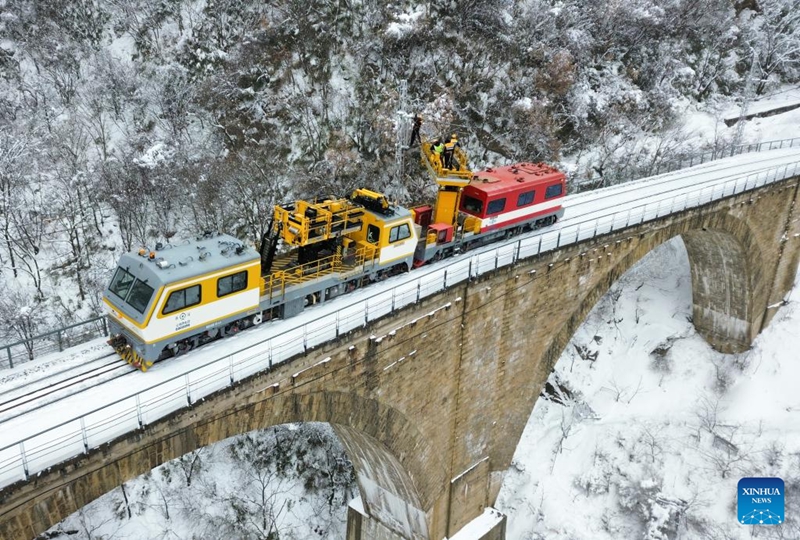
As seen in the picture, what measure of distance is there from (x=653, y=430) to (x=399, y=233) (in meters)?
24.8

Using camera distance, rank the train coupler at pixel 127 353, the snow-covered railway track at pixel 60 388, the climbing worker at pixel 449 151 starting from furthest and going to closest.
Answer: the climbing worker at pixel 449 151 → the train coupler at pixel 127 353 → the snow-covered railway track at pixel 60 388

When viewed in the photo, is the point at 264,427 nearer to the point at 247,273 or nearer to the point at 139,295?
the point at 247,273

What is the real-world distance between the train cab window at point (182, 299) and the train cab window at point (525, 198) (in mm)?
14672

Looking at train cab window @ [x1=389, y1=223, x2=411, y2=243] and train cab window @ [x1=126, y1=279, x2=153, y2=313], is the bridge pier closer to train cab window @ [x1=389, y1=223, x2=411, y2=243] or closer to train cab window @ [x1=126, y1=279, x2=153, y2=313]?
train cab window @ [x1=389, y1=223, x2=411, y2=243]

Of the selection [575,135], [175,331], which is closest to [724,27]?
[575,135]

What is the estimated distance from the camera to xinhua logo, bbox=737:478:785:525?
30.4 m

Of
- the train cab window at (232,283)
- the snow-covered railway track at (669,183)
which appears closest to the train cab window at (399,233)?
the train cab window at (232,283)

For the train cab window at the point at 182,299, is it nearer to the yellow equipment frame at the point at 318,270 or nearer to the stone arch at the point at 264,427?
the yellow equipment frame at the point at 318,270

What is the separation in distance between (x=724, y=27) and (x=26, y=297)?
64.4 metres

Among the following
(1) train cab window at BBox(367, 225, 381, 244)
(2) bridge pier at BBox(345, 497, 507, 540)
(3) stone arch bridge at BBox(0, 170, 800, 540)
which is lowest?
(2) bridge pier at BBox(345, 497, 507, 540)

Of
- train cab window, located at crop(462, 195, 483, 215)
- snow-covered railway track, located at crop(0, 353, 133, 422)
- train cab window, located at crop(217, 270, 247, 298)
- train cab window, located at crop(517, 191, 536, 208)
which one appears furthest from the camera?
train cab window, located at crop(517, 191, 536, 208)

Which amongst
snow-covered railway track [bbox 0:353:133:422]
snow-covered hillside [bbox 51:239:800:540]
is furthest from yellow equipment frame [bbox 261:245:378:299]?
snow-covered hillside [bbox 51:239:800:540]

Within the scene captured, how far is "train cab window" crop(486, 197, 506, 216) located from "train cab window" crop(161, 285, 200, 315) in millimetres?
12506

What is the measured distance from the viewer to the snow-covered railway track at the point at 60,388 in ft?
43.0
